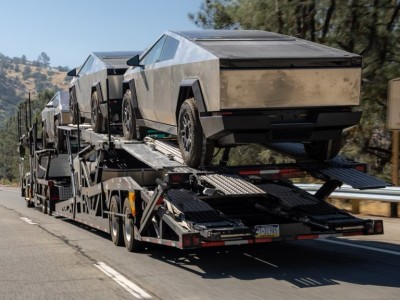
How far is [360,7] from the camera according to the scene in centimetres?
1549

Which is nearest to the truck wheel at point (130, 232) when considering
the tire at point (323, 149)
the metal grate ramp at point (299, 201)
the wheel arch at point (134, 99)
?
the wheel arch at point (134, 99)

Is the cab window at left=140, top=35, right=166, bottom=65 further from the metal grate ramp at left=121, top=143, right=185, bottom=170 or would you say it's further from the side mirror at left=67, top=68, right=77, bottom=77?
the side mirror at left=67, top=68, right=77, bottom=77

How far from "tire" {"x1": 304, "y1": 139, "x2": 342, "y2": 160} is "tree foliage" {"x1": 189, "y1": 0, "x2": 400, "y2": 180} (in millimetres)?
6538

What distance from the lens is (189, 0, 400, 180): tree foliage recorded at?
15.2 meters

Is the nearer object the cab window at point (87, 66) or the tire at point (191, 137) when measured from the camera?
the tire at point (191, 137)

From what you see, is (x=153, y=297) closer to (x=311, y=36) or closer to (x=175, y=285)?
(x=175, y=285)

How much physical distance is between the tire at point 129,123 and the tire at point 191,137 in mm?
2007

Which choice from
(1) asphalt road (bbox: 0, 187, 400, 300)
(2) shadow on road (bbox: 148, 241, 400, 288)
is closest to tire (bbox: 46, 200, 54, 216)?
(1) asphalt road (bbox: 0, 187, 400, 300)

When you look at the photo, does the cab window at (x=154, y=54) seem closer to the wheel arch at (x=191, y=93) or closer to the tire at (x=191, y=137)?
the wheel arch at (x=191, y=93)

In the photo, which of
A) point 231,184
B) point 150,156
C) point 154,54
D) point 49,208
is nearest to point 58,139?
point 49,208

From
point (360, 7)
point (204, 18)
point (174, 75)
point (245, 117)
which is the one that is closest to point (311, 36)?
point (360, 7)

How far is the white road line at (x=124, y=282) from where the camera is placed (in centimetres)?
677

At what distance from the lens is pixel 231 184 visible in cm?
781

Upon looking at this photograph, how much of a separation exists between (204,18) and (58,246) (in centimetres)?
1169
